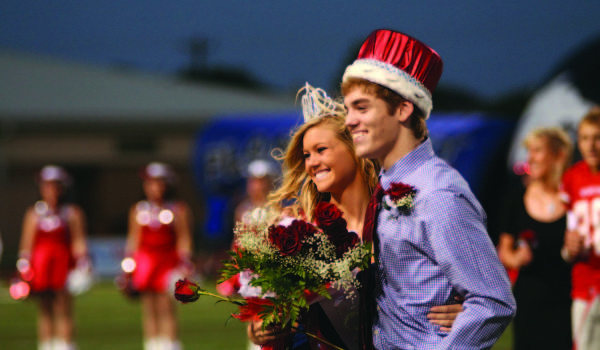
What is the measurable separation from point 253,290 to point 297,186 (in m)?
0.76

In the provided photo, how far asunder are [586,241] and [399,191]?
12.0 feet

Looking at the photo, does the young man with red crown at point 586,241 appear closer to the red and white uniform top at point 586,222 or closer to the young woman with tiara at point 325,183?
the red and white uniform top at point 586,222

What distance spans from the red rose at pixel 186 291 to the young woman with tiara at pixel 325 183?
32 centimetres

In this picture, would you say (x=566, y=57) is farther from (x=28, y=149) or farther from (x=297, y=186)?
(x=28, y=149)

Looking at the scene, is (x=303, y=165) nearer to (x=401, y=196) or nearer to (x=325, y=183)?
(x=325, y=183)

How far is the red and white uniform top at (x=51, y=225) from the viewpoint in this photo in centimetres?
1123

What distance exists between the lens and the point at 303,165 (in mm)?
3748

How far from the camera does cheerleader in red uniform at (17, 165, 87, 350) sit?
1033 cm

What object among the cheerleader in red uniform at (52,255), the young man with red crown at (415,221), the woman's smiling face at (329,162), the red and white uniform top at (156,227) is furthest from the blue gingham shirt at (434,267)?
the red and white uniform top at (156,227)

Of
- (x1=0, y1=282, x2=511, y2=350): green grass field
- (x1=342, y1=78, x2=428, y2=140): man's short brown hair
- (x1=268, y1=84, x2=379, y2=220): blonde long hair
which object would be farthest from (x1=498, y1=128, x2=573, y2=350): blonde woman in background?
(x1=0, y1=282, x2=511, y2=350): green grass field

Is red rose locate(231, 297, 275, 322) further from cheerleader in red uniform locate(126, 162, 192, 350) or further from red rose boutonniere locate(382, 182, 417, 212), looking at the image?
cheerleader in red uniform locate(126, 162, 192, 350)

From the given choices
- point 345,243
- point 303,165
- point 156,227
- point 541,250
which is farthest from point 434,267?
point 156,227

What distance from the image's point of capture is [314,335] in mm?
3092

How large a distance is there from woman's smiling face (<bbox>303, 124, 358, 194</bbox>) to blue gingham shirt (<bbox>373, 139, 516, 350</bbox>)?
1.90 ft
